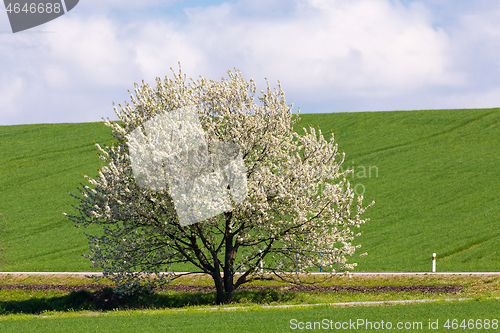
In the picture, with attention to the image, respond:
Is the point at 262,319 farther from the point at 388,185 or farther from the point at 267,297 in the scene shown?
the point at 388,185

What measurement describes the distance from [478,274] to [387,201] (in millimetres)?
25408

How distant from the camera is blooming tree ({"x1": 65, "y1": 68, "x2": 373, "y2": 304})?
2095 cm

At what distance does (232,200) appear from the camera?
20.9 metres

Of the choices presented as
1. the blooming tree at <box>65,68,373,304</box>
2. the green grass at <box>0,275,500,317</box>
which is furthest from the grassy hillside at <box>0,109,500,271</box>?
the blooming tree at <box>65,68,373,304</box>

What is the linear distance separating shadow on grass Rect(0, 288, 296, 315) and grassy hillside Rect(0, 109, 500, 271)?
32.1 feet

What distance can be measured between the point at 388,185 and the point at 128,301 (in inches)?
1537

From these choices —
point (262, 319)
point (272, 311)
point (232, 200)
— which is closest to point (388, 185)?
point (232, 200)

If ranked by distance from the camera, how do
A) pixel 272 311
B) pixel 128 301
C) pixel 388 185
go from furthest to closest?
pixel 388 185, pixel 128 301, pixel 272 311

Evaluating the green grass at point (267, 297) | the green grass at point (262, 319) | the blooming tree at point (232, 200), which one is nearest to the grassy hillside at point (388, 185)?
the green grass at point (267, 297)

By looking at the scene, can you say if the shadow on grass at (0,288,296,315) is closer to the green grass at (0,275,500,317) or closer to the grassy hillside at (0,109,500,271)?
the green grass at (0,275,500,317)

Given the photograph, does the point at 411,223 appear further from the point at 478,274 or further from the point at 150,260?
the point at 150,260

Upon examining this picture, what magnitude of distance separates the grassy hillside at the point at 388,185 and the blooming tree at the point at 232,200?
10987 mm

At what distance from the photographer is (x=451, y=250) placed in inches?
1447

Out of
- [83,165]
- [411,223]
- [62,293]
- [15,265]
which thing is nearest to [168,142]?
[62,293]
